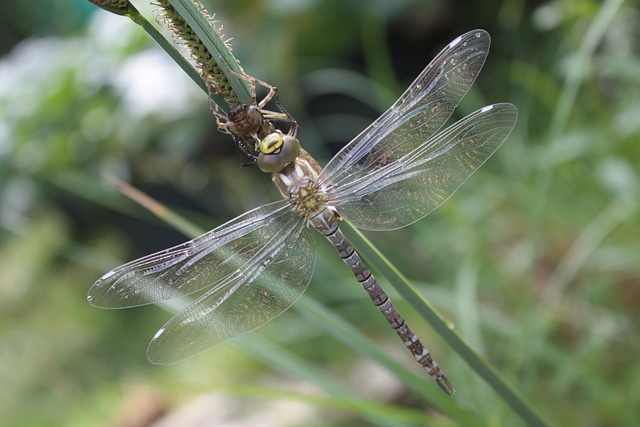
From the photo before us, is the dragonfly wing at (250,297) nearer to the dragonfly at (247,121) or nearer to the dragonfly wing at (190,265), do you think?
the dragonfly wing at (190,265)

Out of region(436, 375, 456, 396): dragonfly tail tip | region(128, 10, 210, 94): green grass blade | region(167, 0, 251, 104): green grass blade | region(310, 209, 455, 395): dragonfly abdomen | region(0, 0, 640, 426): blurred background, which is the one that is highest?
region(0, 0, 640, 426): blurred background

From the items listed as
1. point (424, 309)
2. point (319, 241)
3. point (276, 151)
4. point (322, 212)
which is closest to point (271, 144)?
point (276, 151)

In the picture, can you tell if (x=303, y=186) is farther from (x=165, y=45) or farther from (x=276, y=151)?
(x=165, y=45)

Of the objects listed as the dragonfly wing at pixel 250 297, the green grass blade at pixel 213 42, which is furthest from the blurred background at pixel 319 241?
the green grass blade at pixel 213 42

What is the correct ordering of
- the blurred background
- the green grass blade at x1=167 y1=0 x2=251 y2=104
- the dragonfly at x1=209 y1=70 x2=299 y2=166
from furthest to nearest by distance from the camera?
the blurred background < the dragonfly at x1=209 y1=70 x2=299 y2=166 < the green grass blade at x1=167 y1=0 x2=251 y2=104

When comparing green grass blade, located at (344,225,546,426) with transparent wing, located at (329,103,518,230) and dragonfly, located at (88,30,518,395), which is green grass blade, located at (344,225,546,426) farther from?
transparent wing, located at (329,103,518,230)

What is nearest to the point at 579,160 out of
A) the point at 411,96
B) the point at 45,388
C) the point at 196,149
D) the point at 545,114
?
the point at 545,114

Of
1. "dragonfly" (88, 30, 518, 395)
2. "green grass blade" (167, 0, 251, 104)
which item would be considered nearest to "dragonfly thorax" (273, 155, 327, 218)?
"dragonfly" (88, 30, 518, 395)
